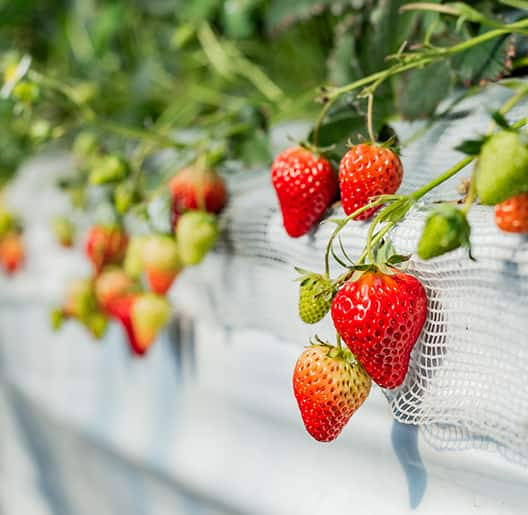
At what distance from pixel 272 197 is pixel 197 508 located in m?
0.41

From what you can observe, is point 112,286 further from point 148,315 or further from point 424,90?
point 424,90

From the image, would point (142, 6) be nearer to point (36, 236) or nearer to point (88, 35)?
point (88, 35)

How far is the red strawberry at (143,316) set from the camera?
73 centimetres

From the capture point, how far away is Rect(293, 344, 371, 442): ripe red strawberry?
0.43m

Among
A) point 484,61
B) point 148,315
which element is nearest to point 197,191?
point 148,315

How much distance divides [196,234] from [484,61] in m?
0.27

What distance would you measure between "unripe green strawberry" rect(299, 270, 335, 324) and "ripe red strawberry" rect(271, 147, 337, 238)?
0.08 meters

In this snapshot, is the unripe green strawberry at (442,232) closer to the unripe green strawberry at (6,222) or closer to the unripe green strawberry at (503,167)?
the unripe green strawberry at (503,167)

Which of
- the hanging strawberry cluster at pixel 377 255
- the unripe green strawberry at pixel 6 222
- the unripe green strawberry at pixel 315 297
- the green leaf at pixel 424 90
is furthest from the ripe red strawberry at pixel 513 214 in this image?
the unripe green strawberry at pixel 6 222

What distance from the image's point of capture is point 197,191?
642 mm

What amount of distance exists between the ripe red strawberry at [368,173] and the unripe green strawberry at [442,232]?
0.32 ft

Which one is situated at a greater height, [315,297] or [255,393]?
[315,297]

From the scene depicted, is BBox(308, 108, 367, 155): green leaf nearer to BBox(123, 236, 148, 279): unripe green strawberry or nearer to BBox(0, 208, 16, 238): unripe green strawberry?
BBox(123, 236, 148, 279): unripe green strawberry

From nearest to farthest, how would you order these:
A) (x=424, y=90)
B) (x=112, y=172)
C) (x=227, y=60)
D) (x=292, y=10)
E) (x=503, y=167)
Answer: (x=503, y=167) → (x=424, y=90) → (x=112, y=172) → (x=292, y=10) → (x=227, y=60)
